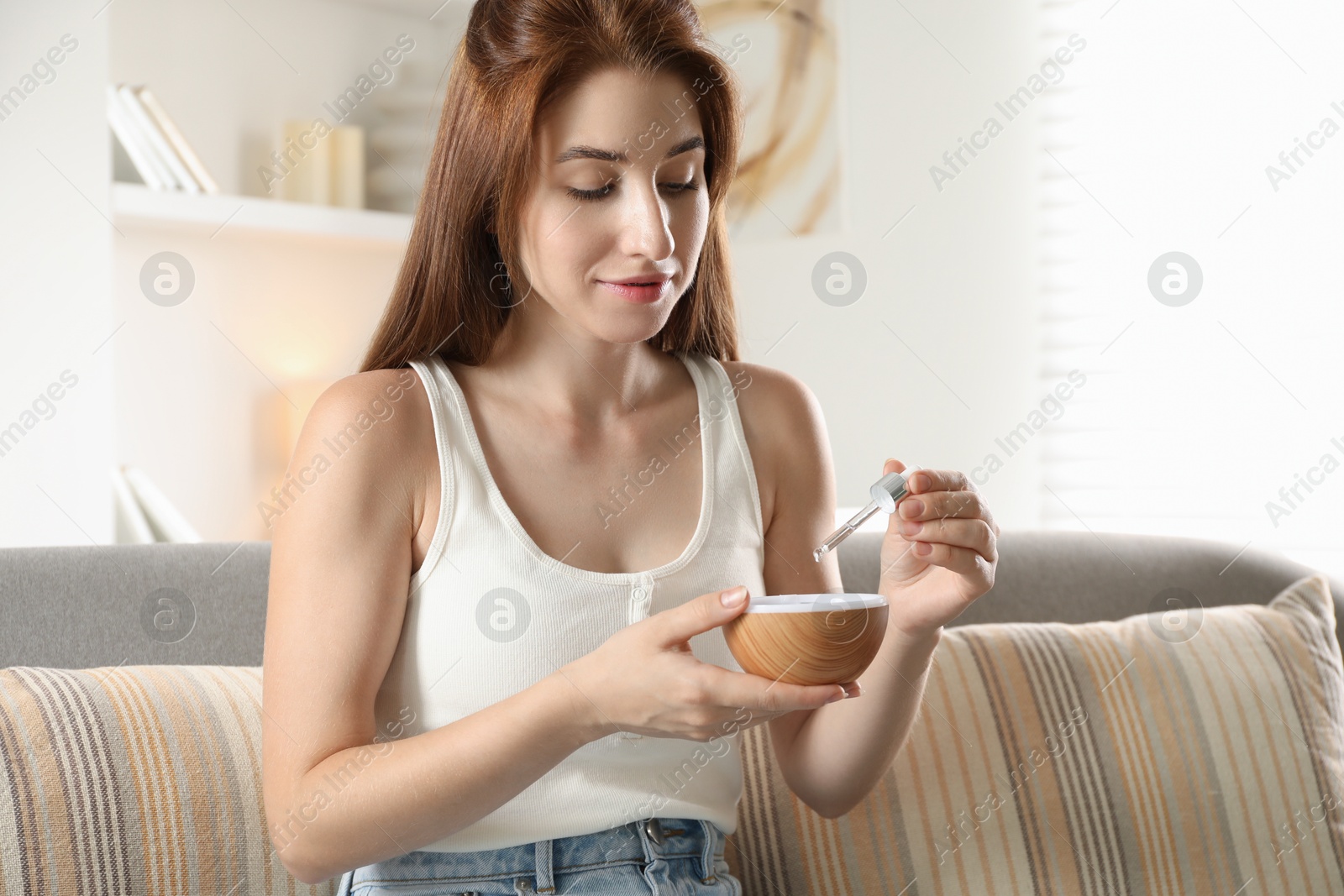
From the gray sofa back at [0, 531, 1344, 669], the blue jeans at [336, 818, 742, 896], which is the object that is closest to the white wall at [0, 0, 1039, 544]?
the gray sofa back at [0, 531, 1344, 669]

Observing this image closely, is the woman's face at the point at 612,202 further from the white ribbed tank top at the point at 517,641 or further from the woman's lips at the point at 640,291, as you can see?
the white ribbed tank top at the point at 517,641

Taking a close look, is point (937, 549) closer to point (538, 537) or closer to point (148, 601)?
point (538, 537)

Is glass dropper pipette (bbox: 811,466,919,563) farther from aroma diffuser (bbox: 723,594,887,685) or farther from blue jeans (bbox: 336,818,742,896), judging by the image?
blue jeans (bbox: 336,818,742,896)

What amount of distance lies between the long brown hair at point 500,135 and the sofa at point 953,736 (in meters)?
0.42

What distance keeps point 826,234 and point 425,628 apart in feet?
7.05

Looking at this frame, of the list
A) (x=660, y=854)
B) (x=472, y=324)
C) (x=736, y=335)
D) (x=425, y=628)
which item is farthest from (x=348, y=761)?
(x=736, y=335)

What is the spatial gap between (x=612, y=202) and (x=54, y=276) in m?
1.89

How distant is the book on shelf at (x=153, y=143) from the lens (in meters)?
2.55

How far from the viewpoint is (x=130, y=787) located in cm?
110

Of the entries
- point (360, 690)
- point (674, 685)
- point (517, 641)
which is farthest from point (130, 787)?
point (674, 685)

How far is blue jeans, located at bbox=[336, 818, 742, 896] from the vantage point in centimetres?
101

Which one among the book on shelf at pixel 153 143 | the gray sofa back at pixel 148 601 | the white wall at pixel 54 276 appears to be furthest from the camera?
the book on shelf at pixel 153 143

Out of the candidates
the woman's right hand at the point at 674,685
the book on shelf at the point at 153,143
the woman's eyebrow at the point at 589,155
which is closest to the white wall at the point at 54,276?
the book on shelf at the point at 153,143

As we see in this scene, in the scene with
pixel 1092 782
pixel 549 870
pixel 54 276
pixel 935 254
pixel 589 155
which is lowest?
pixel 1092 782
